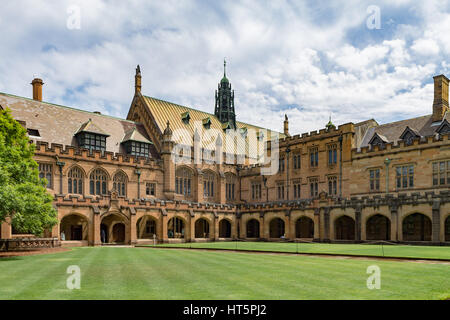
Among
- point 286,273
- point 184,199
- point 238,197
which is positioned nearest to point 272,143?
point 238,197

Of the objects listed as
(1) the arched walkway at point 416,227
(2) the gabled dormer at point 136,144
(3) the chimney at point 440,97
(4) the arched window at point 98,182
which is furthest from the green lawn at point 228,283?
(2) the gabled dormer at point 136,144

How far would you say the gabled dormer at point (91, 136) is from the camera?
46.1 meters

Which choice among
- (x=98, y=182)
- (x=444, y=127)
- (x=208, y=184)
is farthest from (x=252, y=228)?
(x=444, y=127)

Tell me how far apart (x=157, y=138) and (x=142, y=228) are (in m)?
11.8

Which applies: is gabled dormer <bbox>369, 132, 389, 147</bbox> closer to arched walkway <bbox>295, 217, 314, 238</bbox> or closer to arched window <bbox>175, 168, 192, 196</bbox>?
arched walkway <bbox>295, 217, 314, 238</bbox>

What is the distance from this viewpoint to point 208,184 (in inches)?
2259

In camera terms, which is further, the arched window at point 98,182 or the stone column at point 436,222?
the arched window at point 98,182

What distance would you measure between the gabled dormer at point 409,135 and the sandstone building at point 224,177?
129 millimetres

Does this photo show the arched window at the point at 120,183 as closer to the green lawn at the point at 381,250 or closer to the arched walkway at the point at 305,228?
the arched walkway at the point at 305,228

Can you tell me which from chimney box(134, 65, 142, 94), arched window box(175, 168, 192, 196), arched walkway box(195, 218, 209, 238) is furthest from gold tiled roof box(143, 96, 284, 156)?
arched walkway box(195, 218, 209, 238)

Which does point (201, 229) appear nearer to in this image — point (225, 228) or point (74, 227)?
point (225, 228)

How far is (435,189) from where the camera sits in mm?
40000
